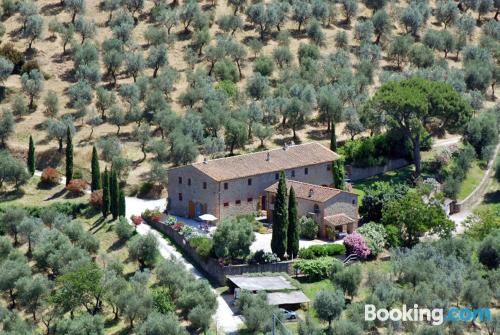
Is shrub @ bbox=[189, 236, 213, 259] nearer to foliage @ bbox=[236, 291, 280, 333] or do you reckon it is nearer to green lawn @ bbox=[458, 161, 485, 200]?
foliage @ bbox=[236, 291, 280, 333]

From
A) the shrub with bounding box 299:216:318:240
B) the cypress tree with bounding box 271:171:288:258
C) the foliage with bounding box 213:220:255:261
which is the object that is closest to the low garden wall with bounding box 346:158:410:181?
the shrub with bounding box 299:216:318:240

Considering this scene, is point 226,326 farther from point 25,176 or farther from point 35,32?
point 35,32

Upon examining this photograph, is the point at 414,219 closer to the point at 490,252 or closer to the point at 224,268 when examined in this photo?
the point at 490,252

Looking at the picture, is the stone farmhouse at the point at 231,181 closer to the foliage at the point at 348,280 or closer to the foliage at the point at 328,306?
the foliage at the point at 348,280

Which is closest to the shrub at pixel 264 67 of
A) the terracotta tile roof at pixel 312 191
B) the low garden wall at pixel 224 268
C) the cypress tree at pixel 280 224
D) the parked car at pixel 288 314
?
the terracotta tile roof at pixel 312 191

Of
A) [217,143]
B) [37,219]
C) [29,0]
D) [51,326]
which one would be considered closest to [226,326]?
[51,326]

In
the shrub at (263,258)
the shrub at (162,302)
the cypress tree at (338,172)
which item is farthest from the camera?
the cypress tree at (338,172)
